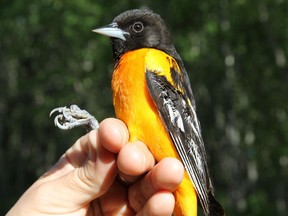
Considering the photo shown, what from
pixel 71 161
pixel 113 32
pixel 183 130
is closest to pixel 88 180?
pixel 71 161

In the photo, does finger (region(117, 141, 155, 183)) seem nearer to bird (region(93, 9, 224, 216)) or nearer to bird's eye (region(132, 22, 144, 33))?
bird (region(93, 9, 224, 216))

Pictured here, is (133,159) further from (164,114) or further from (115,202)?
(115,202)

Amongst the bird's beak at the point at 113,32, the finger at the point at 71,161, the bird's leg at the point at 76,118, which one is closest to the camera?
the finger at the point at 71,161

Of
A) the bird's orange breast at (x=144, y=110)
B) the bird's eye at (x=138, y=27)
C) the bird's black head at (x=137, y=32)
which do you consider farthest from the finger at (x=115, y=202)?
the bird's eye at (x=138, y=27)

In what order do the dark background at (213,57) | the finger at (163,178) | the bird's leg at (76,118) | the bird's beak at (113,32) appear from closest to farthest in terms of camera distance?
Result: the finger at (163,178) < the bird's leg at (76,118) < the bird's beak at (113,32) < the dark background at (213,57)

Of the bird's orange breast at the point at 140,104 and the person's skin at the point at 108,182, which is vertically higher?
the bird's orange breast at the point at 140,104

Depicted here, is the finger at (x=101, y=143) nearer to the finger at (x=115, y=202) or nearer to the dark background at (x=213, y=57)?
the finger at (x=115, y=202)

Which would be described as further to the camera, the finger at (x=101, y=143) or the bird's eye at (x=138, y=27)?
the bird's eye at (x=138, y=27)
